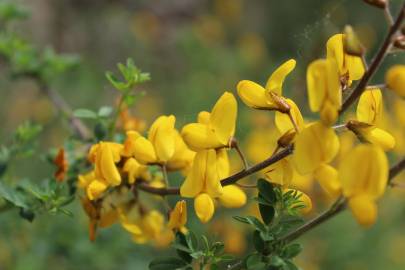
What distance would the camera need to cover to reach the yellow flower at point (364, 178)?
837 millimetres

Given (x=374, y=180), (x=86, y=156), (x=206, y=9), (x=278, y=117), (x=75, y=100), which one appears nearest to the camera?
(x=374, y=180)

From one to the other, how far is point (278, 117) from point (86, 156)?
1.64 feet

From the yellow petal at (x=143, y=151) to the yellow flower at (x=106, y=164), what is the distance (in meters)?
0.04

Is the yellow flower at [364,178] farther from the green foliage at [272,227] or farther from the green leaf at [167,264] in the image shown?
the green leaf at [167,264]

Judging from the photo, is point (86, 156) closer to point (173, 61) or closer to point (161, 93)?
point (161, 93)

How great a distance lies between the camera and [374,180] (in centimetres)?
84

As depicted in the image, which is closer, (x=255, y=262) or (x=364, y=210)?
(x=364, y=210)

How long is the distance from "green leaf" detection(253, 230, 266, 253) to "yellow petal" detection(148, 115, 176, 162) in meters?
0.22

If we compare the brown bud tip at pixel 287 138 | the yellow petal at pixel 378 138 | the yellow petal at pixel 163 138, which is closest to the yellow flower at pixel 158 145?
the yellow petal at pixel 163 138

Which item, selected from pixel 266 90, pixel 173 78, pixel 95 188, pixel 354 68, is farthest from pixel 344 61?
pixel 173 78

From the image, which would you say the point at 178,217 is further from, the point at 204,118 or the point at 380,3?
the point at 380,3

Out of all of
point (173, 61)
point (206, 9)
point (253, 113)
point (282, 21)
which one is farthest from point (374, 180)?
point (206, 9)

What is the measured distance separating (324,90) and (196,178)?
25cm

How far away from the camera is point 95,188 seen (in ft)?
3.70
